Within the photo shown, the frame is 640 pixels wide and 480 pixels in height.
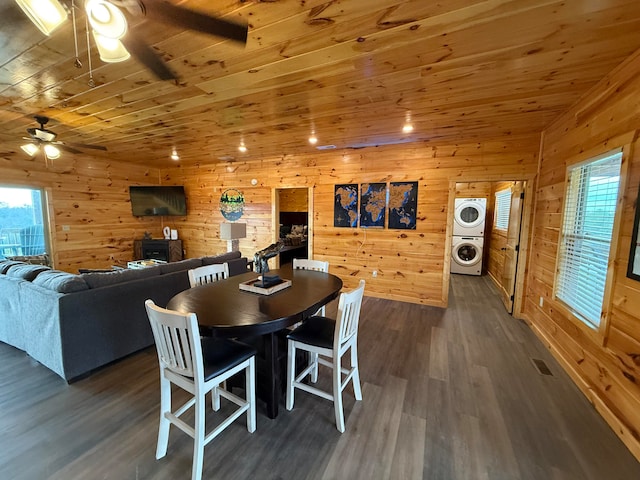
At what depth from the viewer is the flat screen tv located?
19.1ft

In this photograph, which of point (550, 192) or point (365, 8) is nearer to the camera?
point (365, 8)

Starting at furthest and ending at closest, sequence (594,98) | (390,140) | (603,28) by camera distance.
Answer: (390,140) < (594,98) < (603,28)

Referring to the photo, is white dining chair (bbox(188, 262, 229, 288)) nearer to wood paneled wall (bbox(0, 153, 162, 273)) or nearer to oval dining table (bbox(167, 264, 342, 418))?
oval dining table (bbox(167, 264, 342, 418))

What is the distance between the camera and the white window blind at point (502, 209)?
4906mm

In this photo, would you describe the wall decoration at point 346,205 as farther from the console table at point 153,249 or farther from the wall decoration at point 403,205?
the console table at point 153,249

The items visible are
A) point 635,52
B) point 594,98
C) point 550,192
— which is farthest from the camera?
point 550,192

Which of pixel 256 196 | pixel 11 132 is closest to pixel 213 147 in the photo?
pixel 256 196

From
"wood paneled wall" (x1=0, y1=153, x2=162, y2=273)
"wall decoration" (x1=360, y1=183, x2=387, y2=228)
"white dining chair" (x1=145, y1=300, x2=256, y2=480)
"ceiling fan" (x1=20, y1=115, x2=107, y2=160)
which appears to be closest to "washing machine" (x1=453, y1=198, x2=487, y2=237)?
"wall decoration" (x1=360, y1=183, x2=387, y2=228)

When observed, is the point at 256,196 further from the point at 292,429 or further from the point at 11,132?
the point at 292,429

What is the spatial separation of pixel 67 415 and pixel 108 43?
237 cm

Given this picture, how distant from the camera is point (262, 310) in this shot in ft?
5.51

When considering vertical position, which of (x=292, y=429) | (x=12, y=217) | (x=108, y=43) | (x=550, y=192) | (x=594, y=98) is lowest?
(x=292, y=429)

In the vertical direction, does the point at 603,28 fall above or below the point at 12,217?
above

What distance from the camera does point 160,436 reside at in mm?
1553
